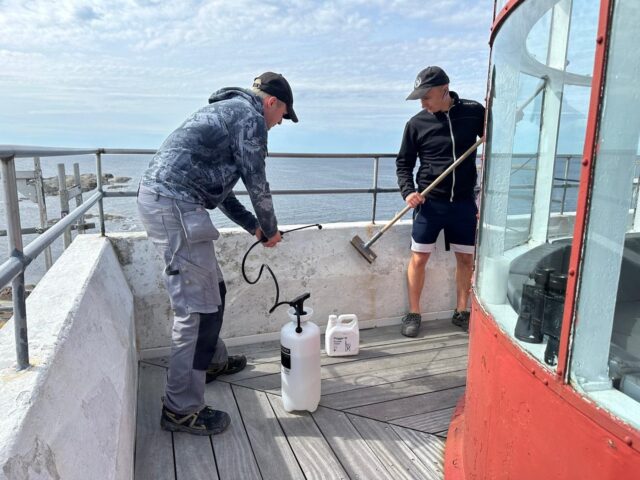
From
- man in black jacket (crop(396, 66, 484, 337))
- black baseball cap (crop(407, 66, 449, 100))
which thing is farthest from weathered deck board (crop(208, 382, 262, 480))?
A: black baseball cap (crop(407, 66, 449, 100))

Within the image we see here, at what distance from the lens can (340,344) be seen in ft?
11.9

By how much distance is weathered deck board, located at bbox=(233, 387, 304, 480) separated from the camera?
2400mm

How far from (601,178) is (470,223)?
111 inches

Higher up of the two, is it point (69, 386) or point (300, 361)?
point (69, 386)

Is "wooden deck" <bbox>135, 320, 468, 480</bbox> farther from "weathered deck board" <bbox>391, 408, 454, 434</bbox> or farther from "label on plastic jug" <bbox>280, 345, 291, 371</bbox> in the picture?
"label on plastic jug" <bbox>280, 345, 291, 371</bbox>

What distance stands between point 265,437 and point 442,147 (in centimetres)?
248

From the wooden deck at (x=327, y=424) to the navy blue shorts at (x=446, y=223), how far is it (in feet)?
2.81

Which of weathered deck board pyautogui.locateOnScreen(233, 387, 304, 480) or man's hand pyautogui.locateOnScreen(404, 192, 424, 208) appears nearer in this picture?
weathered deck board pyautogui.locateOnScreen(233, 387, 304, 480)

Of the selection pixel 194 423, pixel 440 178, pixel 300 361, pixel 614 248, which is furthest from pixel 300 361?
pixel 614 248

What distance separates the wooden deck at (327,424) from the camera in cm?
242

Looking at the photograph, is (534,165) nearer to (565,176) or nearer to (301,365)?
(565,176)

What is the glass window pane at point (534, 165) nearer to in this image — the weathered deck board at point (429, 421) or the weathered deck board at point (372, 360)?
the weathered deck board at point (429, 421)

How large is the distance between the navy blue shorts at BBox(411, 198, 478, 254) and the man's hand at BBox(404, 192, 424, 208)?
10 cm

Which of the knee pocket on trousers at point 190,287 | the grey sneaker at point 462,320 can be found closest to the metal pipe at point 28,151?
the knee pocket on trousers at point 190,287
